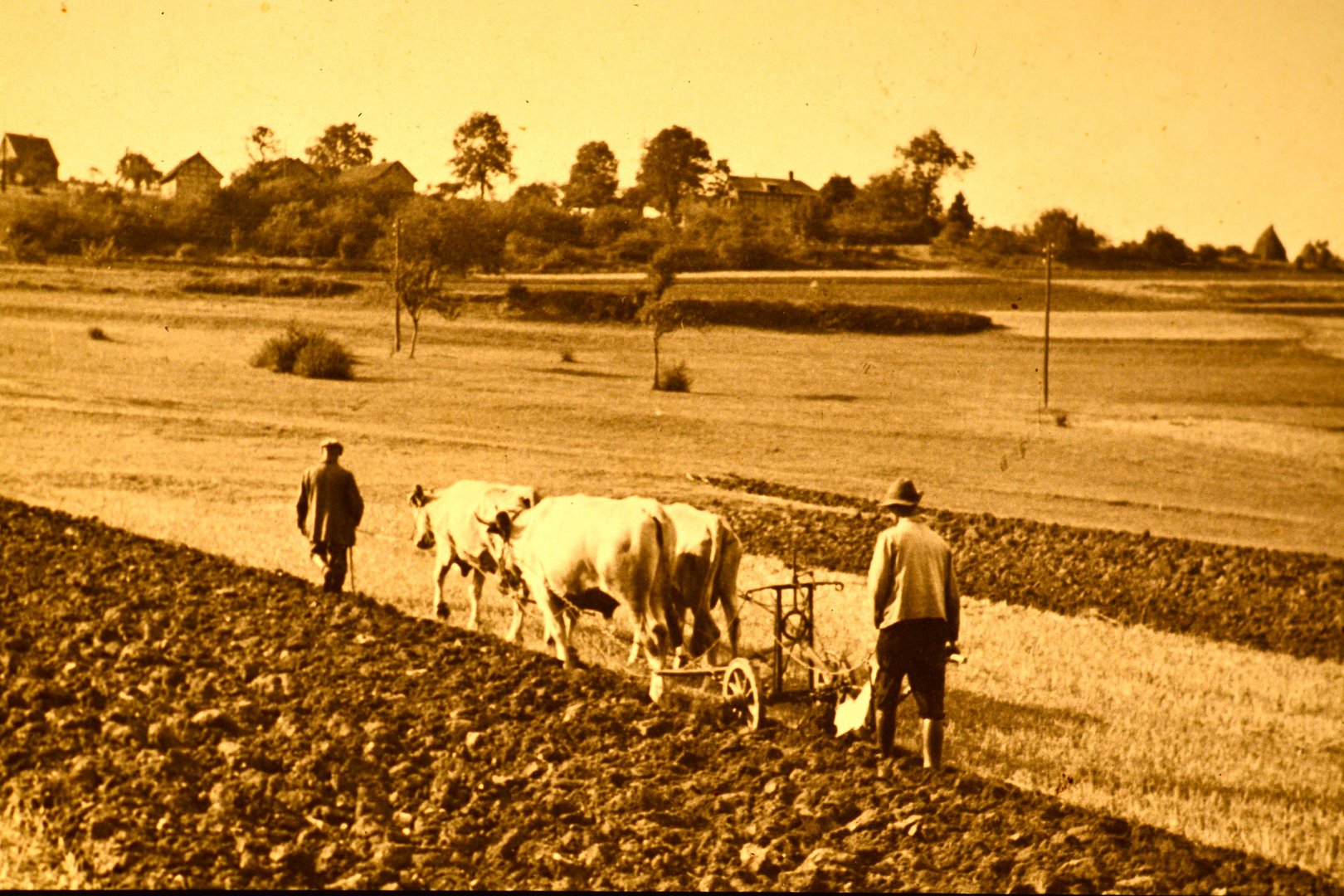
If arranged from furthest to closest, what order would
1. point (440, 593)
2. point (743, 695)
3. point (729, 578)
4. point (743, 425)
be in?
point (743, 425) < point (440, 593) < point (729, 578) < point (743, 695)

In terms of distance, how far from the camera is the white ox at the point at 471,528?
43.1 feet

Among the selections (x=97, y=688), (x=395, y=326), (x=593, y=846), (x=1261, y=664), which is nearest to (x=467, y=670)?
(x=97, y=688)

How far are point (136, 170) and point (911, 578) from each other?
1694cm

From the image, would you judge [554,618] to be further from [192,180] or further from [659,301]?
[659,301]

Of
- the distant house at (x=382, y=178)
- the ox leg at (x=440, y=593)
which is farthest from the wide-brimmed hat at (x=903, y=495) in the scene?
the distant house at (x=382, y=178)

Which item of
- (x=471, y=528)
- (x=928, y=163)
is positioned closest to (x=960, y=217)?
(x=928, y=163)

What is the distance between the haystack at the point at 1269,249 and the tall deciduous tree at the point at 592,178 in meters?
12.1

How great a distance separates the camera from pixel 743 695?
9.91 meters

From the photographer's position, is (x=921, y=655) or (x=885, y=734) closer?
Answer: (x=921, y=655)

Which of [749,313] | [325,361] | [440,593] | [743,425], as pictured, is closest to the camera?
[440,593]

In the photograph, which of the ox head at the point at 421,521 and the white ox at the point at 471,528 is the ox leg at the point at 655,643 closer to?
the white ox at the point at 471,528

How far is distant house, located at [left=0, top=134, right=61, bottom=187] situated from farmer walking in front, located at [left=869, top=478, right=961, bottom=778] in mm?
16362

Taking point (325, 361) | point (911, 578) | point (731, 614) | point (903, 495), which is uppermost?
point (325, 361)

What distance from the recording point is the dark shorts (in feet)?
28.7
